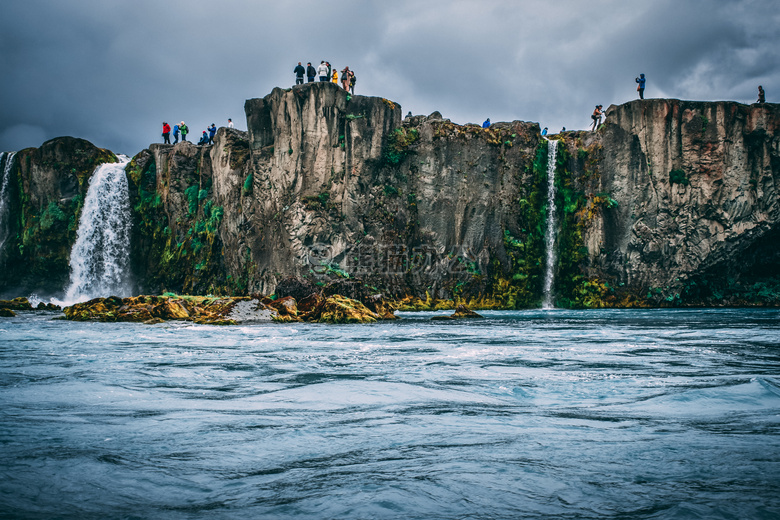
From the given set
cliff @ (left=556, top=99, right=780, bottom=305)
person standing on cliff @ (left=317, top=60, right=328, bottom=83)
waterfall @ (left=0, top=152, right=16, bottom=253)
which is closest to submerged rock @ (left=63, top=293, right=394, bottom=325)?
person standing on cliff @ (left=317, top=60, right=328, bottom=83)

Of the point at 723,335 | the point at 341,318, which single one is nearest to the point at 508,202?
the point at 341,318

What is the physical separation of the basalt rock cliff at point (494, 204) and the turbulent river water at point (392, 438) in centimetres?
2677

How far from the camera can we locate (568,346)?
11984mm

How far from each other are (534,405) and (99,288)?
134 feet

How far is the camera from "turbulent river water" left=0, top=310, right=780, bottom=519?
9.77 ft

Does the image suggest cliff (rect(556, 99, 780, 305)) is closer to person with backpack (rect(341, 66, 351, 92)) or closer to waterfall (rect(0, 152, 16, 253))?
person with backpack (rect(341, 66, 351, 92))

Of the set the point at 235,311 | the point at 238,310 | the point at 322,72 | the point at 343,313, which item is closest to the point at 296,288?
the point at 238,310

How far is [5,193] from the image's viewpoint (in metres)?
43.0

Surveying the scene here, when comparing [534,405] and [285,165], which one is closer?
[534,405]

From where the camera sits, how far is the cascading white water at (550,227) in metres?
38.0

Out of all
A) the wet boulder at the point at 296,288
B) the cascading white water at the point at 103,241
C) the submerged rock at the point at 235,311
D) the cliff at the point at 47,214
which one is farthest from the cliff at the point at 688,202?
the cliff at the point at 47,214

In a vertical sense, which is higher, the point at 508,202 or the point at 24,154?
the point at 24,154

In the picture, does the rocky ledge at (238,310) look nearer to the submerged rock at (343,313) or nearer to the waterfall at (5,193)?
the submerged rock at (343,313)

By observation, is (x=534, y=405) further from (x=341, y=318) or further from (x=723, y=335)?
(x=341, y=318)
